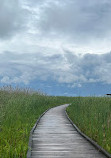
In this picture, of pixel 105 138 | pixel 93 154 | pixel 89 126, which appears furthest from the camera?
pixel 89 126

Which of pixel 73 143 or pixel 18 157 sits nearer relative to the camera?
pixel 18 157

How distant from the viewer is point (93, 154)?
729 cm

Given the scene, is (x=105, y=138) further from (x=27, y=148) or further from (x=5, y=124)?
(x=5, y=124)

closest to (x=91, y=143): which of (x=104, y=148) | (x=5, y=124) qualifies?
(x=104, y=148)

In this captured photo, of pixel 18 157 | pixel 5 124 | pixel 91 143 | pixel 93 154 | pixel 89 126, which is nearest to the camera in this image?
pixel 18 157

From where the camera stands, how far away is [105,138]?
26.3ft

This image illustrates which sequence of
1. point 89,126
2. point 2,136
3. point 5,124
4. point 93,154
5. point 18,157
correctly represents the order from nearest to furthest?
point 18,157 → point 93,154 → point 2,136 → point 89,126 → point 5,124

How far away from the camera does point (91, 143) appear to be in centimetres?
880

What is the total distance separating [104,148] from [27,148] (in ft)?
7.57

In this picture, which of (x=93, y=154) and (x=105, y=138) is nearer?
(x=93, y=154)

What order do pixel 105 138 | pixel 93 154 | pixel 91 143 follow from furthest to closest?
pixel 91 143 → pixel 105 138 → pixel 93 154

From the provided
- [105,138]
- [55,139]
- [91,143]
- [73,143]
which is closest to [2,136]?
[55,139]

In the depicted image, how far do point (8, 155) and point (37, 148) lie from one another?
4.64ft

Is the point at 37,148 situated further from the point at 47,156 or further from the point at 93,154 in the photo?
the point at 93,154
